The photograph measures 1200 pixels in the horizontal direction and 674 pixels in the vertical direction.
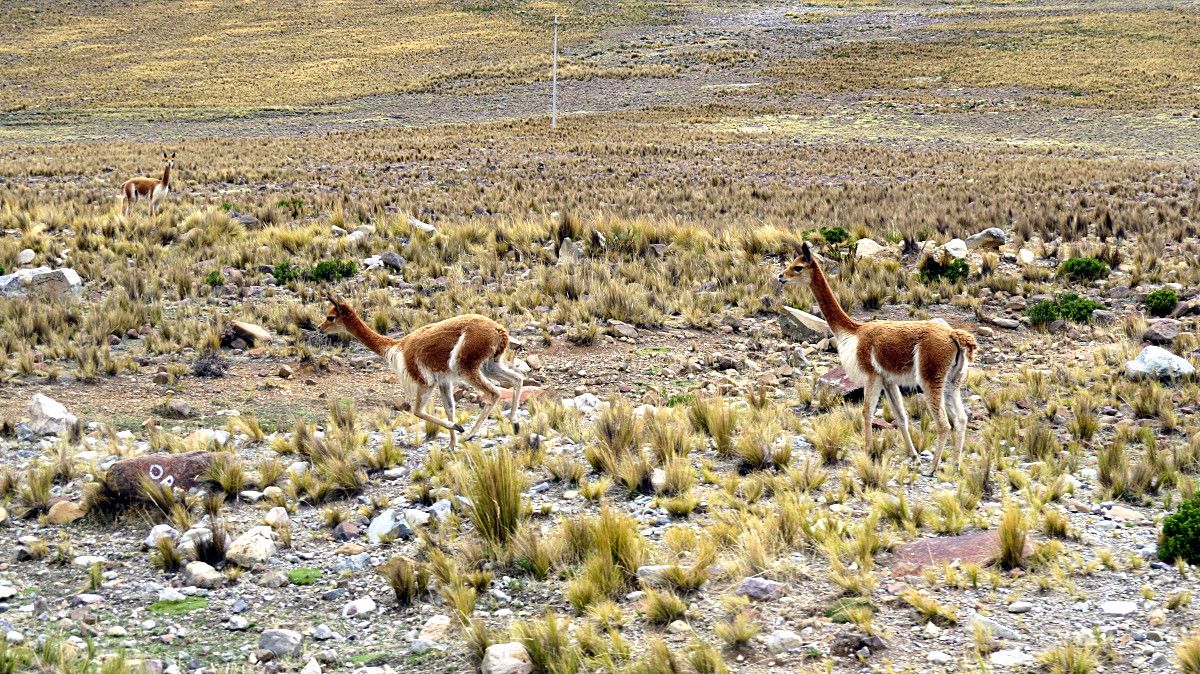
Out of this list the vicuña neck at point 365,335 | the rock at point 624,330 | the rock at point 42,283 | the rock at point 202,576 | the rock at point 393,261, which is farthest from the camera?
the rock at point 393,261

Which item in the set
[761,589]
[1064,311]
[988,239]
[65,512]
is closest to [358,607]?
[761,589]

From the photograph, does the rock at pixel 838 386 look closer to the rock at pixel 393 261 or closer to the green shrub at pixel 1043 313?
the green shrub at pixel 1043 313

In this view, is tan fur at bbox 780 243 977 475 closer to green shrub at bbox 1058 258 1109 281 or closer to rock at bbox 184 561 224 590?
rock at bbox 184 561 224 590

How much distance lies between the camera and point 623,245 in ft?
57.2

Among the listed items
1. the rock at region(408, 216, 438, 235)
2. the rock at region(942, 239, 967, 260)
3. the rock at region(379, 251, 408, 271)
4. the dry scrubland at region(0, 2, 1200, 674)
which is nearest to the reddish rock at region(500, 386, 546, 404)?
the dry scrubland at region(0, 2, 1200, 674)

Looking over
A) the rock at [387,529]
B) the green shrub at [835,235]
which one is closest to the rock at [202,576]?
the rock at [387,529]

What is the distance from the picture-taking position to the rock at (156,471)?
286 inches

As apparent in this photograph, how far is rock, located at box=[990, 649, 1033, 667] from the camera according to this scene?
491 cm

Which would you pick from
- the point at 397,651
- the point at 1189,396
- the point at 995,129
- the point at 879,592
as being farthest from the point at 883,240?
the point at 995,129

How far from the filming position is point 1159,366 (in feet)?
32.4

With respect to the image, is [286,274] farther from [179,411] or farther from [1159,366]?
[1159,366]

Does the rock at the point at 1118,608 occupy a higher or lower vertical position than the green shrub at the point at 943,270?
higher

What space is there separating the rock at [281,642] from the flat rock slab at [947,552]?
3207 mm

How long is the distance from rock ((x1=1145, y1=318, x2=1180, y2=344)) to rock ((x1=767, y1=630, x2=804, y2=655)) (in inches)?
311
